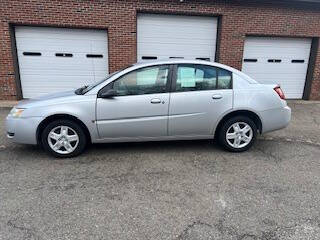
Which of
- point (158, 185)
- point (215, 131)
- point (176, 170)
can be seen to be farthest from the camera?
point (215, 131)

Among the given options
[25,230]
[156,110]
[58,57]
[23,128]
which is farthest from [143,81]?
[58,57]

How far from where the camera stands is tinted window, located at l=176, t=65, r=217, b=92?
4410mm

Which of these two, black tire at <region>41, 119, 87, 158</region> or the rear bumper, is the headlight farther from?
the rear bumper

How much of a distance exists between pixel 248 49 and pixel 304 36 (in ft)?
6.77

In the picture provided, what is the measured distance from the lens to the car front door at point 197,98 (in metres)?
4.37

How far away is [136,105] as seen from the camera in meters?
4.23

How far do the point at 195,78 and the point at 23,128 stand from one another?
9.40 feet

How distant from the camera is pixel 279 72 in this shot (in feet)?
32.5

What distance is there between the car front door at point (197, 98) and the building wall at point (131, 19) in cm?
470

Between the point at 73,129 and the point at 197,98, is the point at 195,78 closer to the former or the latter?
the point at 197,98

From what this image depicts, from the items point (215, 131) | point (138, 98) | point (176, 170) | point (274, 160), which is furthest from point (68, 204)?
point (274, 160)

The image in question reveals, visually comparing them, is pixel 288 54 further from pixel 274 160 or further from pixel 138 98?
pixel 138 98

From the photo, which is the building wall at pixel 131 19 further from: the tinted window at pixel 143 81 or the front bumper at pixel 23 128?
the front bumper at pixel 23 128

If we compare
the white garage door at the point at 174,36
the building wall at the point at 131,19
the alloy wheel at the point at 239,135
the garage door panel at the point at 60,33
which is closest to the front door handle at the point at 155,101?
the alloy wheel at the point at 239,135
